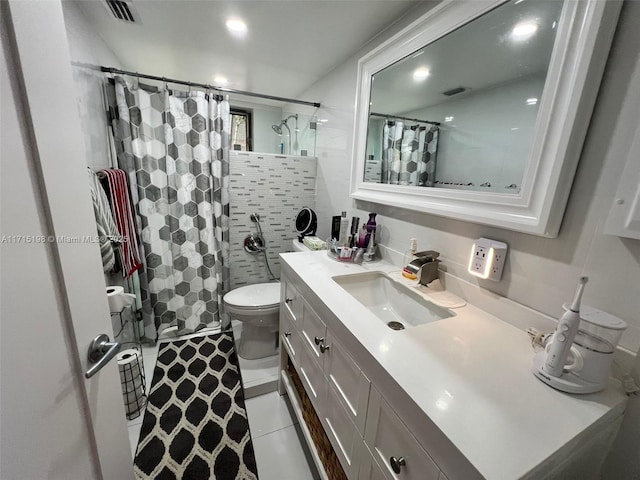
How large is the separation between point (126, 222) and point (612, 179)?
218 centimetres

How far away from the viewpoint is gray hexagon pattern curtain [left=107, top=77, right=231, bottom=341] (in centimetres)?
173

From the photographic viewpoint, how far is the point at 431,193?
109 cm

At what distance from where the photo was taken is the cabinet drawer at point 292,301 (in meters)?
1.24

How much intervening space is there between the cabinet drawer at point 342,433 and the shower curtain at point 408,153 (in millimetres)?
976

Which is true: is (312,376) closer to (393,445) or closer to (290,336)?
(290,336)

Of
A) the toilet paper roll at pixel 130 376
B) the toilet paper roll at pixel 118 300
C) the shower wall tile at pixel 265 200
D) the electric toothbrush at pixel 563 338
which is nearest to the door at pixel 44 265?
the toilet paper roll at pixel 118 300

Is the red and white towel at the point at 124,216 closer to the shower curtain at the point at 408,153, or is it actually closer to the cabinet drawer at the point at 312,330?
the cabinet drawer at the point at 312,330

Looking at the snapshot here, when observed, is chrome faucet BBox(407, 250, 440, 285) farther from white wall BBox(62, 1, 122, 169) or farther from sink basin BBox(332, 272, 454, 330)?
white wall BBox(62, 1, 122, 169)

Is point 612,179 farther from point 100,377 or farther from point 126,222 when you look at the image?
point 126,222

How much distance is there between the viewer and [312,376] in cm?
112

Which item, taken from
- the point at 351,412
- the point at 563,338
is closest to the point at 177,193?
the point at 351,412

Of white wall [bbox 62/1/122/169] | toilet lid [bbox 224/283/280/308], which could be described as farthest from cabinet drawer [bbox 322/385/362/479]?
white wall [bbox 62/1/122/169]

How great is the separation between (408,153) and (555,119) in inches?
24.3

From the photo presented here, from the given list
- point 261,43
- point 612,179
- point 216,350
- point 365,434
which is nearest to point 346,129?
point 261,43
